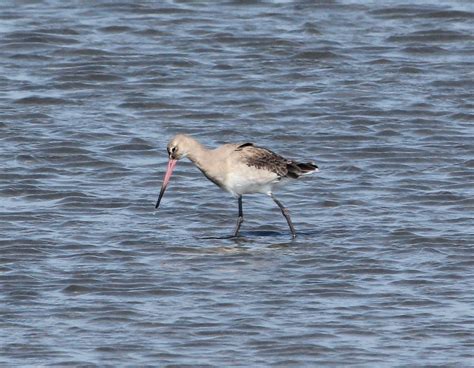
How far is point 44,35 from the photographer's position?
19016mm

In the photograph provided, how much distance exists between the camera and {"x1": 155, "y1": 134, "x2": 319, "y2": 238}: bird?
490 inches

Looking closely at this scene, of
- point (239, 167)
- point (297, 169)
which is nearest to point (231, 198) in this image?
point (297, 169)

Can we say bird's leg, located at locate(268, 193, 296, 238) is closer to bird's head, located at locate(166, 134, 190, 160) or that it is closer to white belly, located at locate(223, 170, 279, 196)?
white belly, located at locate(223, 170, 279, 196)

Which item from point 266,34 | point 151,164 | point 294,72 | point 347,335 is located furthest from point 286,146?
point 347,335

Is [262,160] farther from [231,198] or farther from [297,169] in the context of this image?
[231,198]

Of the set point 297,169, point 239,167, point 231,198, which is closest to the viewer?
point 239,167

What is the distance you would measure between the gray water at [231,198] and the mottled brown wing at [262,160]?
0.53 meters

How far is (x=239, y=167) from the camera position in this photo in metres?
12.4

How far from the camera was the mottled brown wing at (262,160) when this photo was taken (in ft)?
41.0

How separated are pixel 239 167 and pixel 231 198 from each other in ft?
4.06

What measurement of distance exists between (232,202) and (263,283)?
2.74 meters

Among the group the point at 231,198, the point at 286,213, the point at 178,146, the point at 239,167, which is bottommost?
the point at 231,198

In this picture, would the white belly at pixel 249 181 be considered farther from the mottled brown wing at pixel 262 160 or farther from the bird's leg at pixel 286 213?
the bird's leg at pixel 286 213

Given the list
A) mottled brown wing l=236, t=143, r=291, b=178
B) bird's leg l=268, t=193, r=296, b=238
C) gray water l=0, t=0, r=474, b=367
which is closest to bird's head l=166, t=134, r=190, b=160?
A: mottled brown wing l=236, t=143, r=291, b=178
